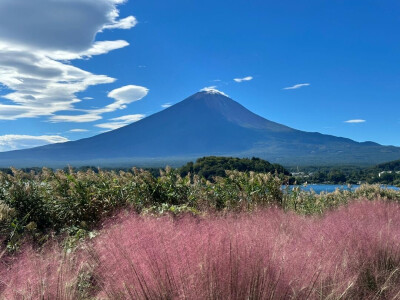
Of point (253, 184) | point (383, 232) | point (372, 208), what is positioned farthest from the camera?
point (253, 184)

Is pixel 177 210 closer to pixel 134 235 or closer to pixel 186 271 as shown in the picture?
pixel 134 235

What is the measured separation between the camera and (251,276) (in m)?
2.47

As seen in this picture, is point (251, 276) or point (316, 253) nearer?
point (251, 276)

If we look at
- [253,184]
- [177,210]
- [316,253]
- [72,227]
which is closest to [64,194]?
[72,227]

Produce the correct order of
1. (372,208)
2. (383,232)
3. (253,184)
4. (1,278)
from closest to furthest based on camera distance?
(1,278) < (383,232) < (372,208) < (253,184)

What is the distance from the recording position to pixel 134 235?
2.96 metres

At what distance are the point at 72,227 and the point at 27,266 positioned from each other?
6.91ft

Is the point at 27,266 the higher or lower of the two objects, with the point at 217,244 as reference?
lower

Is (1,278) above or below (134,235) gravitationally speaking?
below

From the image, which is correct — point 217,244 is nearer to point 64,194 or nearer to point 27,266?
point 27,266

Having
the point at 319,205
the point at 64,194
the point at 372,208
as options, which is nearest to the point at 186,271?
the point at 64,194

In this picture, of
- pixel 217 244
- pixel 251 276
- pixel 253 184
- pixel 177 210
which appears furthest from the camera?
pixel 253 184

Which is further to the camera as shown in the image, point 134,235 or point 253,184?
point 253,184

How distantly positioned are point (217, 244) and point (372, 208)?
395cm
